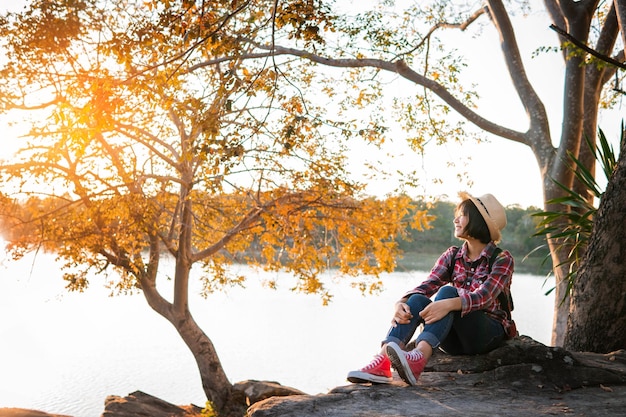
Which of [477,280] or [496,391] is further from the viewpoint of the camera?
[477,280]

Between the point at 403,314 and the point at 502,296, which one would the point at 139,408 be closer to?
the point at 403,314

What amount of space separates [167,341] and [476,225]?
44.7 ft

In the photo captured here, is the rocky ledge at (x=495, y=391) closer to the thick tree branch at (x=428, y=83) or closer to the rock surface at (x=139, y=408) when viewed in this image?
the thick tree branch at (x=428, y=83)

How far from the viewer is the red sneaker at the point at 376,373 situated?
2.64m

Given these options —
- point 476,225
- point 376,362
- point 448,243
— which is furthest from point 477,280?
point 448,243

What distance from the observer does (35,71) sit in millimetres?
6348

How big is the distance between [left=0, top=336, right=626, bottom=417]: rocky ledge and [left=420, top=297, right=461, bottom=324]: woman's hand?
0.96 ft

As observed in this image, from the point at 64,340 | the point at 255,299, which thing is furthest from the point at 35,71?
the point at 255,299

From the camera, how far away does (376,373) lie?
268cm

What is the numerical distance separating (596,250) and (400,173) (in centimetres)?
407

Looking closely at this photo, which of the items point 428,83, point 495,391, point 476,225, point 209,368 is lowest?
point 209,368

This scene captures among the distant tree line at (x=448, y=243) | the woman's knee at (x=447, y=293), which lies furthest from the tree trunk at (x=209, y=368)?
the distant tree line at (x=448, y=243)

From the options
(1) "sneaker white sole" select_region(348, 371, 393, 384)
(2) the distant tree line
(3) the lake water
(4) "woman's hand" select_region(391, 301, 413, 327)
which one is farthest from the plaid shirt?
(2) the distant tree line

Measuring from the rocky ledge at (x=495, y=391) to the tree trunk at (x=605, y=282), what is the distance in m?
0.27
